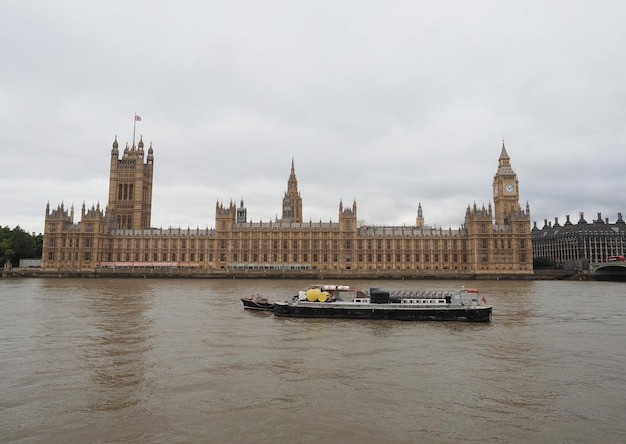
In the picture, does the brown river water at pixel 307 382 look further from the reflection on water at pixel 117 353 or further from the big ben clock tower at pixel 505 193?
the big ben clock tower at pixel 505 193

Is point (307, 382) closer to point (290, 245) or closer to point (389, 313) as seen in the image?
point (389, 313)

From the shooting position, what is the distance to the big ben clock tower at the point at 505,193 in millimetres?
125750

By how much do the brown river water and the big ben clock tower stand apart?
324 feet

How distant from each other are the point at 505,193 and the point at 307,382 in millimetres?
120503

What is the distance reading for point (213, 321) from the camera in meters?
32.9

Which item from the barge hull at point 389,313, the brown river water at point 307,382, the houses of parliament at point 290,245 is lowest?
the brown river water at point 307,382

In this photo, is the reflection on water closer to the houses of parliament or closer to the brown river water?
the brown river water

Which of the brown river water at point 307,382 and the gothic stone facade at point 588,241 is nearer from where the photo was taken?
the brown river water at point 307,382

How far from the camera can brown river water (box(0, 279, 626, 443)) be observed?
43.5ft

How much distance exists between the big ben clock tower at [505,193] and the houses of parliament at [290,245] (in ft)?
26.6

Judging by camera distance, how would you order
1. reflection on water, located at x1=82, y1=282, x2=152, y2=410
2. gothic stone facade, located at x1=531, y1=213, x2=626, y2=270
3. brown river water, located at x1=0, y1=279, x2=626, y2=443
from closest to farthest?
brown river water, located at x1=0, y1=279, x2=626, y2=443 < reflection on water, located at x1=82, y1=282, x2=152, y2=410 < gothic stone facade, located at x1=531, y1=213, x2=626, y2=270

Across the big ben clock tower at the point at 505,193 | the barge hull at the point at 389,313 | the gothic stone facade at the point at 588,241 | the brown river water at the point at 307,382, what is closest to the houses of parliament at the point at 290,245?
the big ben clock tower at the point at 505,193

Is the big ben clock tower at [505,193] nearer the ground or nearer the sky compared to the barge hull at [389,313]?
nearer the sky

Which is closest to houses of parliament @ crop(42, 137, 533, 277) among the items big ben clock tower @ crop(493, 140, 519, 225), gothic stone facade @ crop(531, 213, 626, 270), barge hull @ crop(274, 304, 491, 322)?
big ben clock tower @ crop(493, 140, 519, 225)
